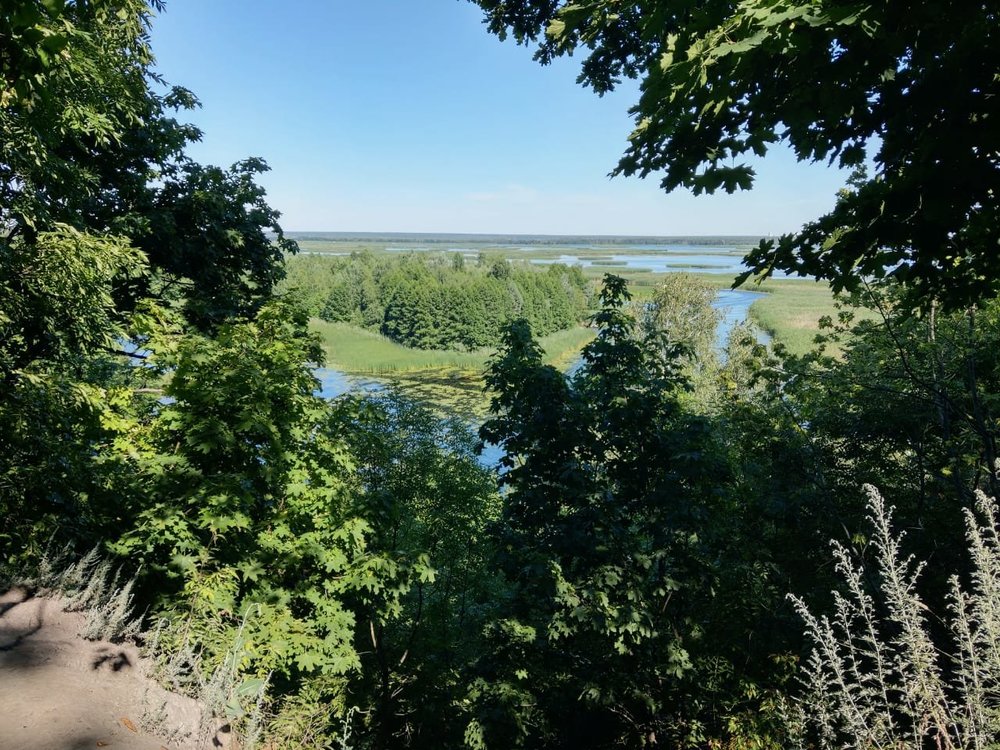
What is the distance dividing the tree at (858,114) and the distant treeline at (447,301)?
2353 inches

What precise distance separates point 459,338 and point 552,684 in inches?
2719

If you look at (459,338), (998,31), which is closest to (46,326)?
(998,31)

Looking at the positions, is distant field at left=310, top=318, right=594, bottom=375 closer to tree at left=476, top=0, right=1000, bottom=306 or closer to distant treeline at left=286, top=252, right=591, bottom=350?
distant treeline at left=286, top=252, right=591, bottom=350

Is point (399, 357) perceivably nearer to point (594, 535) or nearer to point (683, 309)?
point (683, 309)

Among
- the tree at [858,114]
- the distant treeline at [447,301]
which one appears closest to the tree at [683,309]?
the distant treeline at [447,301]

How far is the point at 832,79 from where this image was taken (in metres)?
2.91

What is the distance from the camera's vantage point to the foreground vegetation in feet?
16.9

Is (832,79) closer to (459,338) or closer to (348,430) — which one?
(348,430)

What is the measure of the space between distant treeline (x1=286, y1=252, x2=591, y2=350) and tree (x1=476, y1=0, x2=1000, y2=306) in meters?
59.8

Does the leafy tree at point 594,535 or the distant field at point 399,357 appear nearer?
the leafy tree at point 594,535

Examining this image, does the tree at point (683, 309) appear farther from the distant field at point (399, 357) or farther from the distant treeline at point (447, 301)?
the distant treeline at point (447, 301)

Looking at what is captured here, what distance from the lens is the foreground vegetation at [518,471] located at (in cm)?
516

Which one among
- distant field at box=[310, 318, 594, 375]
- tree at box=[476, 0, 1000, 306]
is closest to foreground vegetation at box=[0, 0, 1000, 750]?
tree at box=[476, 0, 1000, 306]

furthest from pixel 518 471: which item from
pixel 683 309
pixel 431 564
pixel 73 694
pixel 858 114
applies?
pixel 683 309
